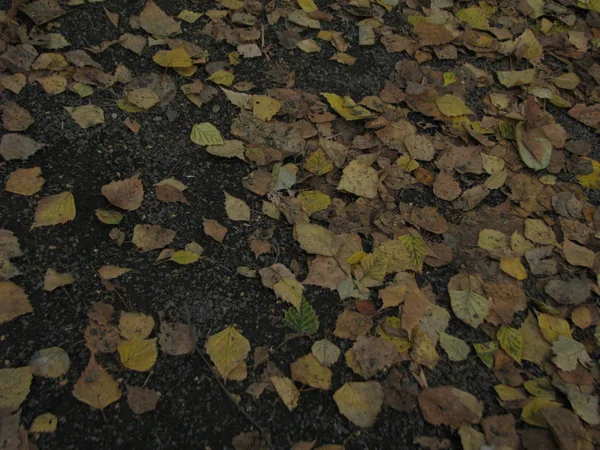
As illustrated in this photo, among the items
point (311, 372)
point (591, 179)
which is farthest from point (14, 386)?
point (591, 179)

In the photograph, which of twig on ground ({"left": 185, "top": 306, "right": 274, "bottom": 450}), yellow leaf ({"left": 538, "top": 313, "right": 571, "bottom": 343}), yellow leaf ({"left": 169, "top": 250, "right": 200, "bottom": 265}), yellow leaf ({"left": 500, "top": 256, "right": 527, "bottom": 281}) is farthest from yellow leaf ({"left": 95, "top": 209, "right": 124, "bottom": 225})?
yellow leaf ({"left": 538, "top": 313, "right": 571, "bottom": 343})

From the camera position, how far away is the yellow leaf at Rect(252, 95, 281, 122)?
95.0 inches

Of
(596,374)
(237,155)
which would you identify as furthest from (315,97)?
(596,374)

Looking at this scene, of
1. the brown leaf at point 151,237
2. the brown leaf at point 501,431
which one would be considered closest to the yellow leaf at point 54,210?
the brown leaf at point 151,237

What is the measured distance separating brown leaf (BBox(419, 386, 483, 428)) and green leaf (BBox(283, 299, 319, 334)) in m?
0.43

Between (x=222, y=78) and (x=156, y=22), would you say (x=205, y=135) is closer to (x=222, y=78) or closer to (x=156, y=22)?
(x=222, y=78)

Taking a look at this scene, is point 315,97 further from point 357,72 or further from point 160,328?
point 160,328

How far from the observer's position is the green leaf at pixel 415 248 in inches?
80.3

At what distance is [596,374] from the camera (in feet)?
6.01

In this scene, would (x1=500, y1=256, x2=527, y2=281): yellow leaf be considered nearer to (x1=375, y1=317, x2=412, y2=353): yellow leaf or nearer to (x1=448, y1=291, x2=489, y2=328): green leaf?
(x1=448, y1=291, x2=489, y2=328): green leaf

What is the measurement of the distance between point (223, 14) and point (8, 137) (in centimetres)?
133

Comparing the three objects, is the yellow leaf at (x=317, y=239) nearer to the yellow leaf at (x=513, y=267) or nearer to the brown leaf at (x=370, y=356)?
the brown leaf at (x=370, y=356)

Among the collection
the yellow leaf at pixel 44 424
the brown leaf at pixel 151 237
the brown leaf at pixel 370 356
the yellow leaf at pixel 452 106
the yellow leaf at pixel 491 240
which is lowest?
the yellow leaf at pixel 44 424

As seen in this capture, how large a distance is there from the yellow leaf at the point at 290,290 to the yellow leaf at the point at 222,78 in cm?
114
